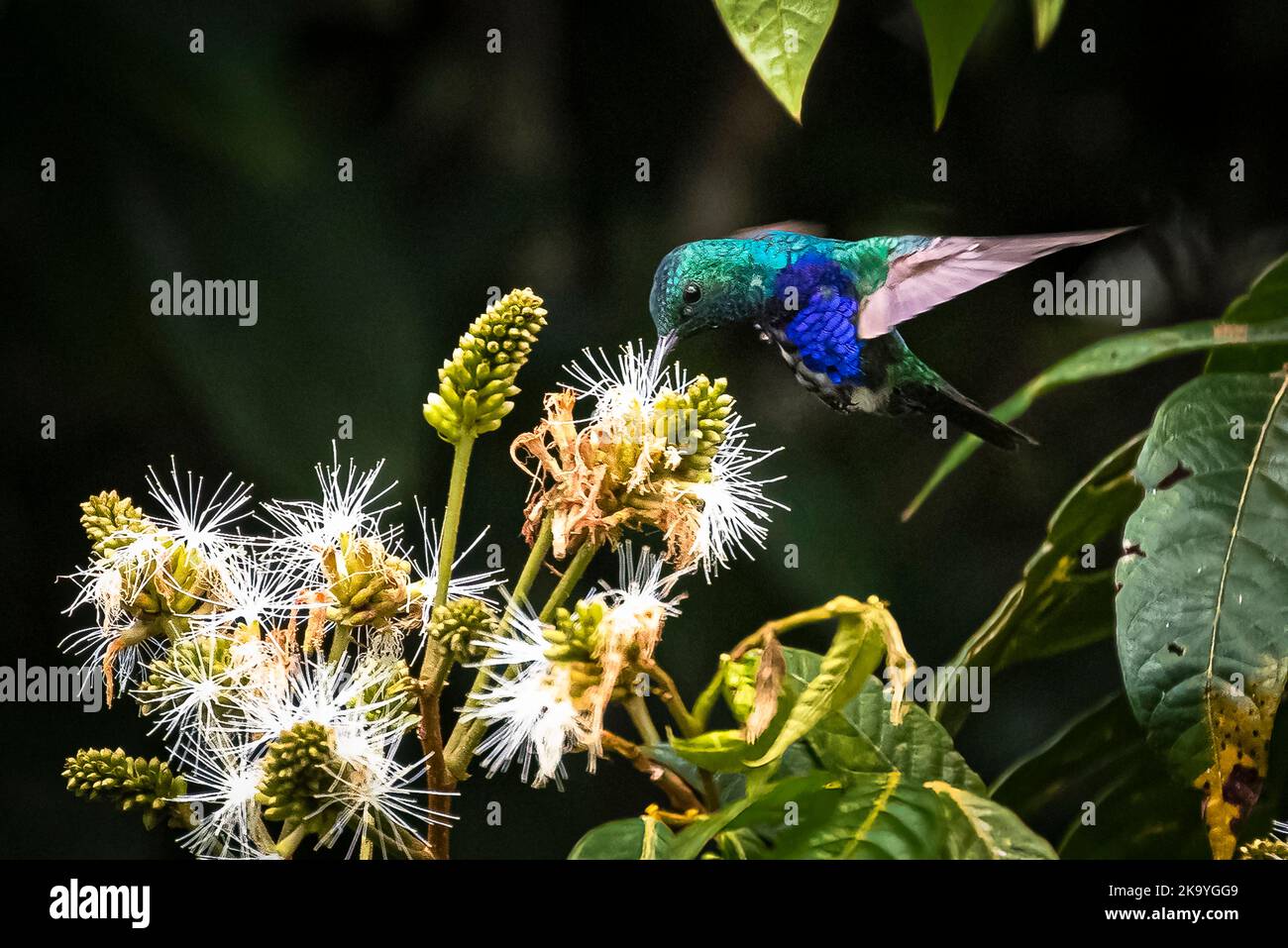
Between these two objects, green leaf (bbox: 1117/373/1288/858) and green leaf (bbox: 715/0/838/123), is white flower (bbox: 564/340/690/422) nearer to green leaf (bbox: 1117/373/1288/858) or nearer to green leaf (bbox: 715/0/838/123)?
green leaf (bbox: 715/0/838/123)

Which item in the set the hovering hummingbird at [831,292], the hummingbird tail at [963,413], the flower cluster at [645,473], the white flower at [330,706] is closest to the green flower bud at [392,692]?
the white flower at [330,706]

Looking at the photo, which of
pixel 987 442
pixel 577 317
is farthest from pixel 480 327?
pixel 987 442

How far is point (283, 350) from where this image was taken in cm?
100

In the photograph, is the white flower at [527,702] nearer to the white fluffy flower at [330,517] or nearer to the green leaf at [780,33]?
the white fluffy flower at [330,517]

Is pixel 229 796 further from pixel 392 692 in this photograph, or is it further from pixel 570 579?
pixel 570 579

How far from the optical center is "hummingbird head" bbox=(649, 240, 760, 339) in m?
0.97

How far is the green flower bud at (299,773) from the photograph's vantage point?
0.72 metres

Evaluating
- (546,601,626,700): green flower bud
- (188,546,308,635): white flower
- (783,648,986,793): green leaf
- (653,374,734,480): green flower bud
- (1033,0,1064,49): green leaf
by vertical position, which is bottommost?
(783,648,986,793): green leaf

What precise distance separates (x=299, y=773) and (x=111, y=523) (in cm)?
22

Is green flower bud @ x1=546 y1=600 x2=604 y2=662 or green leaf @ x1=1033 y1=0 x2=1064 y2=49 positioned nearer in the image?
green flower bud @ x1=546 y1=600 x2=604 y2=662

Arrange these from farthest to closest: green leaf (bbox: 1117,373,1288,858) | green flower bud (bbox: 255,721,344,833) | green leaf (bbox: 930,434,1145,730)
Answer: green leaf (bbox: 930,434,1145,730) → green leaf (bbox: 1117,373,1288,858) → green flower bud (bbox: 255,721,344,833)

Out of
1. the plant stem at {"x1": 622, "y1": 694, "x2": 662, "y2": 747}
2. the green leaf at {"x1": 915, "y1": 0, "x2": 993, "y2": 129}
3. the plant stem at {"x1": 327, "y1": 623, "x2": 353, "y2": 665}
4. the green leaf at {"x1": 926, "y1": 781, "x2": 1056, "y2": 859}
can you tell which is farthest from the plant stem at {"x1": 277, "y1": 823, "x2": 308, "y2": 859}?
the green leaf at {"x1": 915, "y1": 0, "x2": 993, "y2": 129}
